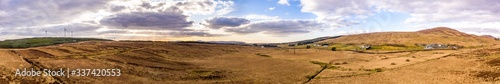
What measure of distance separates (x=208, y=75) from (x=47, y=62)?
85.8ft

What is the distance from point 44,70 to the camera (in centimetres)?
5566

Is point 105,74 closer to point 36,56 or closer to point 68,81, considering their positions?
point 68,81

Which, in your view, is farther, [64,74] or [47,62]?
[47,62]

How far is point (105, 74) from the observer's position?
61156mm

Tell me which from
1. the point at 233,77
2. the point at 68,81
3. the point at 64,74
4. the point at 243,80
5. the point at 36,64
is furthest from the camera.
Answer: the point at 233,77

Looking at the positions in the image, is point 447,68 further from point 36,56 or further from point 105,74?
point 36,56

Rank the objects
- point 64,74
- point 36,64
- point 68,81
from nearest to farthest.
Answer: point 68,81 < point 64,74 < point 36,64

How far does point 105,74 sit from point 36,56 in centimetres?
1889

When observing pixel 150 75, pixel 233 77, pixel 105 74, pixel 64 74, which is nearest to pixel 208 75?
pixel 233 77

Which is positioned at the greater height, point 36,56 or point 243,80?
point 36,56

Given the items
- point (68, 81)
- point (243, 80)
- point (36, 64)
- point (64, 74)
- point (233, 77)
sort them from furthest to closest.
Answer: point (233, 77)
point (243, 80)
point (36, 64)
point (64, 74)
point (68, 81)

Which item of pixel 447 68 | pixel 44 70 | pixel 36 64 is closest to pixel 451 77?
pixel 447 68

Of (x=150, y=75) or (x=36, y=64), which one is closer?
(x=36, y=64)

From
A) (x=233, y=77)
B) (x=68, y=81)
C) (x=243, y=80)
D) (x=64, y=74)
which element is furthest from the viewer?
(x=233, y=77)
